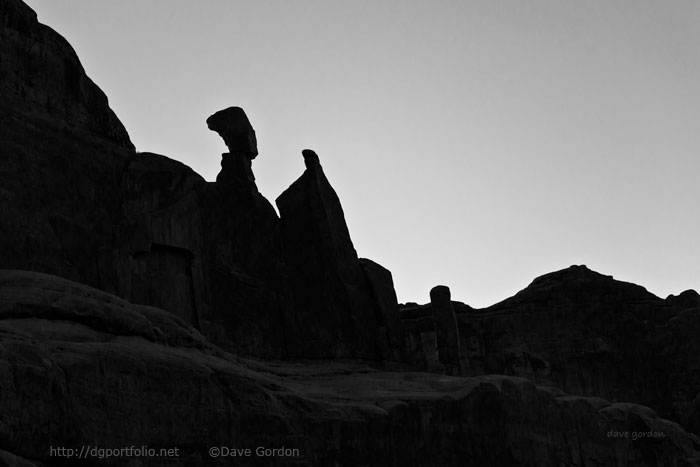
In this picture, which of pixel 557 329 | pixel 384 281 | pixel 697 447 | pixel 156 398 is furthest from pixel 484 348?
pixel 156 398

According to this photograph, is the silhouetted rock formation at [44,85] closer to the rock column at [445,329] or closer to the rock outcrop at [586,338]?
the rock column at [445,329]

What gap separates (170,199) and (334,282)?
8.36 metres

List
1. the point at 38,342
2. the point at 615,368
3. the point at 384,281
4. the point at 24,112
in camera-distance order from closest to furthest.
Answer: the point at 38,342 → the point at 24,112 → the point at 384,281 → the point at 615,368

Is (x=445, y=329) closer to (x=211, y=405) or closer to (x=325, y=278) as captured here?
(x=325, y=278)

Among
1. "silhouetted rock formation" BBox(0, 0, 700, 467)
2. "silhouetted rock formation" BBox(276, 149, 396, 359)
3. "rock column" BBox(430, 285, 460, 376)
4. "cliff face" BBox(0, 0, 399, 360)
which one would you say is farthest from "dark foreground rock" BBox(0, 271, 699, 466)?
"rock column" BBox(430, 285, 460, 376)

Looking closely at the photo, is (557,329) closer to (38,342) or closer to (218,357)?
(218,357)

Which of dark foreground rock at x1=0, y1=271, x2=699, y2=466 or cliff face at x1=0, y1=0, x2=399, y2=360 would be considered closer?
dark foreground rock at x1=0, y1=271, x2=699, y2=466

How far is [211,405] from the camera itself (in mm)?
24344

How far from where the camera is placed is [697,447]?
41000 millimetres

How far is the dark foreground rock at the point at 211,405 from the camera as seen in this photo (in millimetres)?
21625

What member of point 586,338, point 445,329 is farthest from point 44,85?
point 586,338

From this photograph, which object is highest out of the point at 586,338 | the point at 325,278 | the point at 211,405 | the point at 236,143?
the point at 236,143

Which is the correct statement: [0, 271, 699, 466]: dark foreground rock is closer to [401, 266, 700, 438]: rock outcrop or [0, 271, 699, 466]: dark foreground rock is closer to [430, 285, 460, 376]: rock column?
[430, 285, 460, 376]: rock column

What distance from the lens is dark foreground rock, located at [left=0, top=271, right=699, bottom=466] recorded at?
21.6 meters
